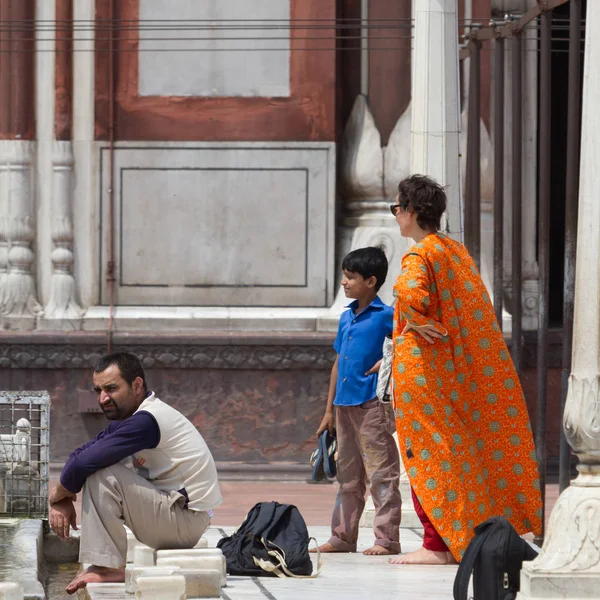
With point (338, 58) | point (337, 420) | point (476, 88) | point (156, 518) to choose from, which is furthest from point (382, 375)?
point (338, 58)

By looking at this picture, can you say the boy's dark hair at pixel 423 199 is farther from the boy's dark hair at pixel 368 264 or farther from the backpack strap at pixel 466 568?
the backpack strap at pixel 466 568

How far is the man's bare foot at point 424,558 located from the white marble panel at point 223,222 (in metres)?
4.68

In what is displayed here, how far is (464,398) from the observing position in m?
6.96

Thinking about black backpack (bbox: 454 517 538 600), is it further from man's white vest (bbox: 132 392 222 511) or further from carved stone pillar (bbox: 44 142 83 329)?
carved stone pillar (bbox: 44 142 83 329)

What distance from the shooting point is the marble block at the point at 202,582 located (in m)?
6.17

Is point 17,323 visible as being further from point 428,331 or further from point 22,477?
point 428,331

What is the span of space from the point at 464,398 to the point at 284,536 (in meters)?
0.96

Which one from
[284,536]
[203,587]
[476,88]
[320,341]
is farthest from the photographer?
[320,341]

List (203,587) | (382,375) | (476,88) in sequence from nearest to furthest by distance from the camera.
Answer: (203,587), (382,375), (476,88)

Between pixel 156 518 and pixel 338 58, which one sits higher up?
pixel 338 58

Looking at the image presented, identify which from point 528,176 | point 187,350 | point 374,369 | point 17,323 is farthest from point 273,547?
point 528,176

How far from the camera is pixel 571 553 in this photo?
5.76m

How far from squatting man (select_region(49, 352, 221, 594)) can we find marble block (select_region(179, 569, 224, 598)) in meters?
0.29

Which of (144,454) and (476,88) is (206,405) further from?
(144,454)
